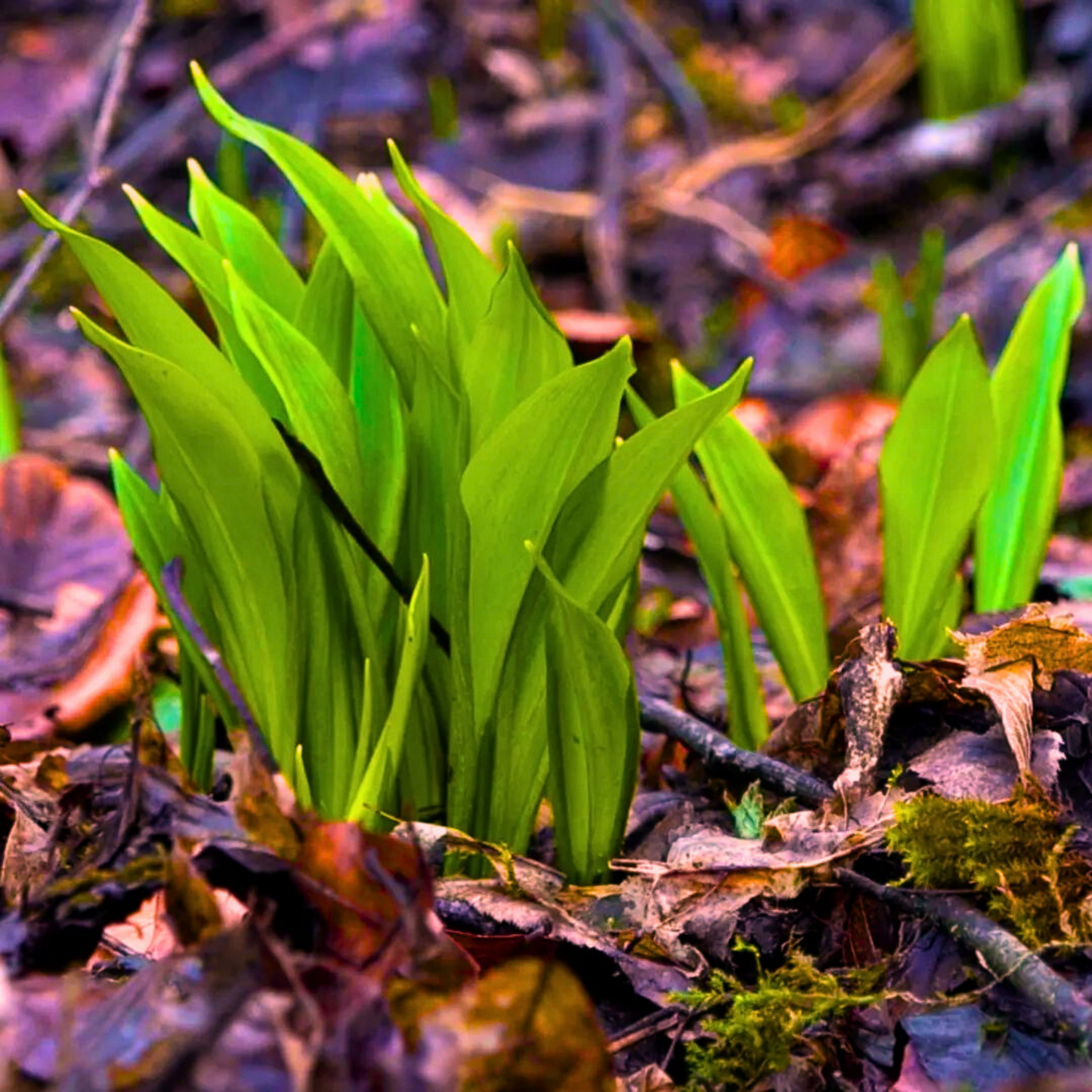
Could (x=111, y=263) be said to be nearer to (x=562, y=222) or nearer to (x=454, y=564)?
(x=454, y=564)

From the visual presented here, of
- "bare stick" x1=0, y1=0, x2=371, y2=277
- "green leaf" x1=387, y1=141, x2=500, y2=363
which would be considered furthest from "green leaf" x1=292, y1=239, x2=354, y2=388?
"bare stick" x1=0, y1=0, x2=371, y2=277

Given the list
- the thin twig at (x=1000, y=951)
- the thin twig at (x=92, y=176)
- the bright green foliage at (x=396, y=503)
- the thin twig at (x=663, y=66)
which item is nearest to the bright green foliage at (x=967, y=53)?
the thin twig at (x=663, y=66)

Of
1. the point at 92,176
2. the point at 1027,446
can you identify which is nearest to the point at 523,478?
the point at 1027,446

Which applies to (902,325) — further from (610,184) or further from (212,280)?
(610,184)

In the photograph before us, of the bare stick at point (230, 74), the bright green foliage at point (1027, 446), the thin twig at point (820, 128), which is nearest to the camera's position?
the bright green foliage at point (1027, 446)

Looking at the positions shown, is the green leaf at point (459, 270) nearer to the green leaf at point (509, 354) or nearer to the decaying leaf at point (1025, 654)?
the green leaf at point (509, 354)

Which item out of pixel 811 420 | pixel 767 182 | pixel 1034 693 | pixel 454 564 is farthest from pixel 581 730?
pixel 767 182
